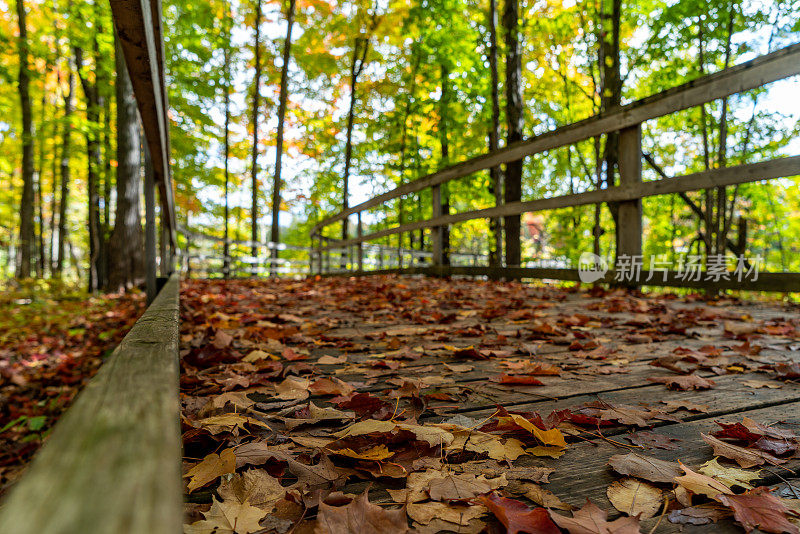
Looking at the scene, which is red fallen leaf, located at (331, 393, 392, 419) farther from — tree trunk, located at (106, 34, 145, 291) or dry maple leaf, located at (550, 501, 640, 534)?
tree trunk, located at (106, 34, 145, 291)

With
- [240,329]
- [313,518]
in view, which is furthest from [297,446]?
[240,329]

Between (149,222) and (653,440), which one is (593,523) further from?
(149,222)

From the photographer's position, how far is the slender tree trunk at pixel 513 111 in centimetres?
743

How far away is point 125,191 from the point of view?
7.90 m

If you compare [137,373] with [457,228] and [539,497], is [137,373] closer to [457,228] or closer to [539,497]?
[539,497]

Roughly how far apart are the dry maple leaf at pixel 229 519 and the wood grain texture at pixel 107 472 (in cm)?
42

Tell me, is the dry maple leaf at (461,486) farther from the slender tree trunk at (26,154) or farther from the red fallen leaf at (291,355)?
the slender tree trunk at (26,154)

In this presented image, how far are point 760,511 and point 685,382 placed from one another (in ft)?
2.59

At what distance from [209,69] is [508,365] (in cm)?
1534

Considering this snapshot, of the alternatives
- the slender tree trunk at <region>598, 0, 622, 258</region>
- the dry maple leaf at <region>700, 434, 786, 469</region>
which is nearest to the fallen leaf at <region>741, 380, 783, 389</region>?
the dry maple leaf at <region>700, 434, 786, 469</region>

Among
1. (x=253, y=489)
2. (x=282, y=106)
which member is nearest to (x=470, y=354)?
(x=253, y=489)

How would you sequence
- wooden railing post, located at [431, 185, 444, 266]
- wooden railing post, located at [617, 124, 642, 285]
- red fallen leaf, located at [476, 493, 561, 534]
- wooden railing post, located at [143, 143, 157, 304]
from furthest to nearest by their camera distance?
wooden railing post, located at [431, 185, 444, 266], wooden railing post, located at [617, 124, 642, 285], wooden railing post, located at [143, 143, 157, 304], red fallen leaf, located at [476, 493, 561, 534]

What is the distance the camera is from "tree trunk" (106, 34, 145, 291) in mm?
7871

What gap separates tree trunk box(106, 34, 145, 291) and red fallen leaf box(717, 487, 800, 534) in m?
8.88
